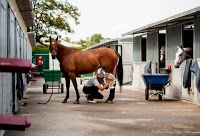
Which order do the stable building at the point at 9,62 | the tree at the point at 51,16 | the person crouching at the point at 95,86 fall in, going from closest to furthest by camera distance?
the stable building at the point at 9,62 → the person crouching at the point at 95,86 → the tree at the point at 51,16

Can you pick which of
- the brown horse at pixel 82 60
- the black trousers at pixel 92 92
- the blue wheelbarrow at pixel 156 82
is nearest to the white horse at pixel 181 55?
the blue wheelbarrow at pixel 156 82

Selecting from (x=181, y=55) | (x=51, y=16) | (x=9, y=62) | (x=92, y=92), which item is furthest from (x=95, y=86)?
(x=51, y=16)

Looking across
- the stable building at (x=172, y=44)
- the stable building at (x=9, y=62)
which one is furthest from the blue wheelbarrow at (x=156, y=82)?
the stable building at (x=9, y=62)

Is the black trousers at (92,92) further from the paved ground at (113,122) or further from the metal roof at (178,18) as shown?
the metal roof at (178,18)

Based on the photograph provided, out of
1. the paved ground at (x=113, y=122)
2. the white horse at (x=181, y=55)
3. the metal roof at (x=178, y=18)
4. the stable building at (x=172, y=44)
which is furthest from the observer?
the white horse at (x=181, y=55)

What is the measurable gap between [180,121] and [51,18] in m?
36.9

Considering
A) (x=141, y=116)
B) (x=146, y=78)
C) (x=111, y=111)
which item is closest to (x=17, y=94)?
(x=111, y=111)

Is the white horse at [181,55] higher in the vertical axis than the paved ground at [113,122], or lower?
higher

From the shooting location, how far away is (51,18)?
1764 inches

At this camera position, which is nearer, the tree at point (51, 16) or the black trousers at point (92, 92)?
the black trousers at point (92, 92)

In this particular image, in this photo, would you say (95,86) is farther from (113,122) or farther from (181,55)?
(113,122)

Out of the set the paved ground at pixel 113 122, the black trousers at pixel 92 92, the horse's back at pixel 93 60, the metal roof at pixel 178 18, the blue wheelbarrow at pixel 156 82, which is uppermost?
the metal roof at pixel 178 18

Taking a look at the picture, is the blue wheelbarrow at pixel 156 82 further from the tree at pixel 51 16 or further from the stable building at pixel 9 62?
the tree at pixel 51 16

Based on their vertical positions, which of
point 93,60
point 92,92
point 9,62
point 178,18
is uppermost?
point 178,18
